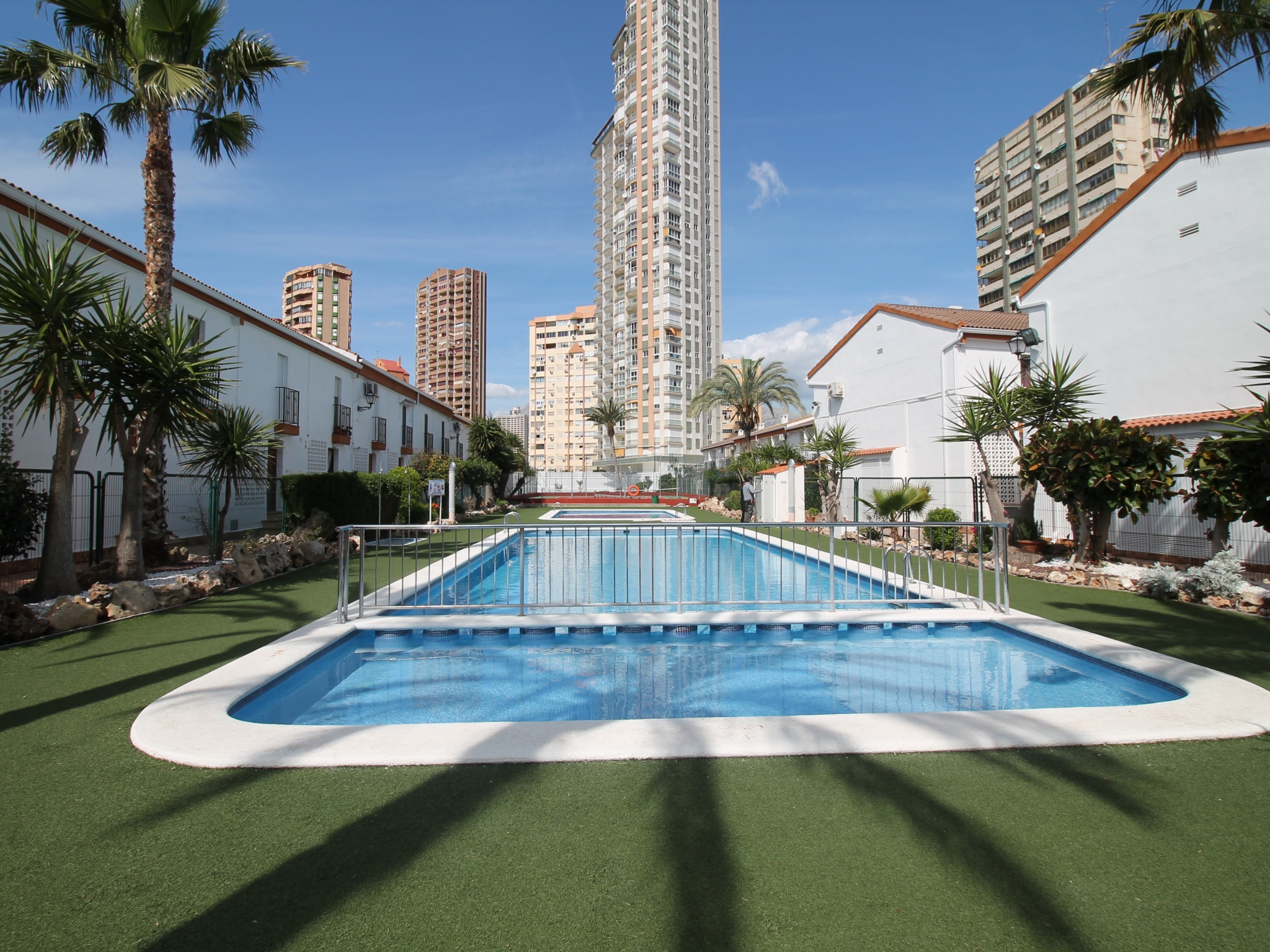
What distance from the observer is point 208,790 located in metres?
3.16

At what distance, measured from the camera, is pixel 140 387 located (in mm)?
8477

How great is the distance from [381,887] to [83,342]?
8666mm

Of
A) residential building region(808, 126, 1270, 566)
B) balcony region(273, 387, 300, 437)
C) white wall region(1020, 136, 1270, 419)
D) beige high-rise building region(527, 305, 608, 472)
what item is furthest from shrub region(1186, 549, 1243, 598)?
beige high-rise building region(527, 305, 608, 472)

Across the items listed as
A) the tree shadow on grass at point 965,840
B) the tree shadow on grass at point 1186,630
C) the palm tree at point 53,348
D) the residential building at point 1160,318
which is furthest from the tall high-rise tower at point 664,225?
the tree shadow on grass at point 965,840

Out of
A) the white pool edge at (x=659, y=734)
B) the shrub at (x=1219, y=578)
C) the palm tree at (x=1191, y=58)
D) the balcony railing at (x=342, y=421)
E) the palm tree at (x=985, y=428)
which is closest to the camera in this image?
the white pool edge at (x=659, y=734)

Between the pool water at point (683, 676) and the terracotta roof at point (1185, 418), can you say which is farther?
the terracotta roof at point (1185, 418)

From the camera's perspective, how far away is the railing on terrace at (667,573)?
24.5 ft

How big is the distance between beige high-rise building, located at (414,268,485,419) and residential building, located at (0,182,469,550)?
4059 inches

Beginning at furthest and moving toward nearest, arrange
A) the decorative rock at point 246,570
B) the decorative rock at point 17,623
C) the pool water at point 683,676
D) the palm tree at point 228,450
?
the palm tree at point 228,450 < the decorative rock at point 246,570 < the decorative rock at point 17,623 < the pool water at point 683,676

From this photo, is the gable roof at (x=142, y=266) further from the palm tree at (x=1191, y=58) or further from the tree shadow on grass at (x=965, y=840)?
the palm tree at (x=1191, y=58)

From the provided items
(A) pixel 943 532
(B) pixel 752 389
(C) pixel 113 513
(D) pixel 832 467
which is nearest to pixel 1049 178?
(B) pixel 752 389

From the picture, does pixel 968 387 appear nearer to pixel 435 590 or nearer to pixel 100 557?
→ pixel 435 590

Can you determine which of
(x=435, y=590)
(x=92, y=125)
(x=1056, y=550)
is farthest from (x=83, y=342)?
(x=1056, y=550)

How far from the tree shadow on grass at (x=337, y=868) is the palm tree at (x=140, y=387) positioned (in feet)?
25.1
